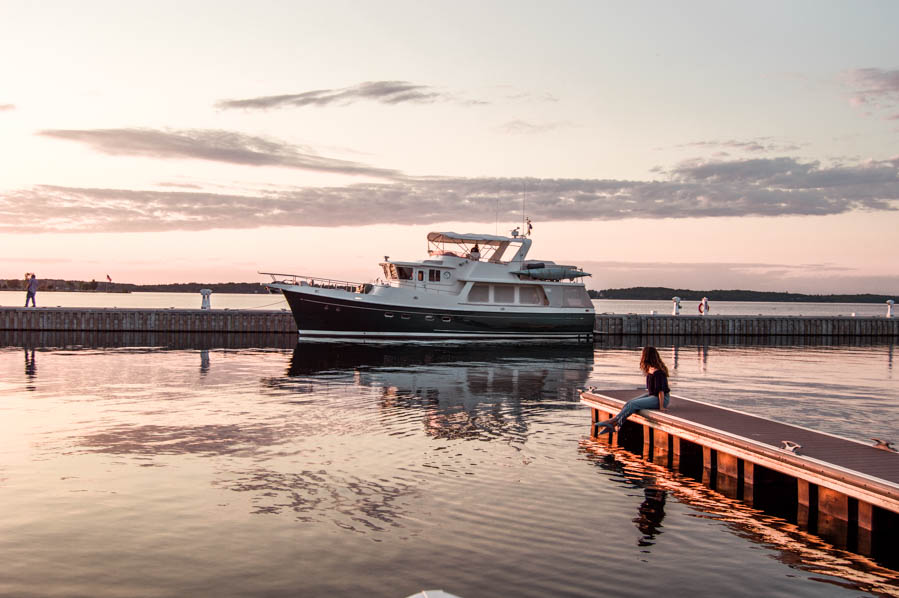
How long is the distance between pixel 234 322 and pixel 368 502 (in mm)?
36728

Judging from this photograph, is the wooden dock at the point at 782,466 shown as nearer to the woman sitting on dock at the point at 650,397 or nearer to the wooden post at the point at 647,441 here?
the wooden post at the point at 647,441

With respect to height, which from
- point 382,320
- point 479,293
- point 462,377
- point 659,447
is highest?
point 479,293

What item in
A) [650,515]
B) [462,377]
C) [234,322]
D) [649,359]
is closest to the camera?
[650,515]

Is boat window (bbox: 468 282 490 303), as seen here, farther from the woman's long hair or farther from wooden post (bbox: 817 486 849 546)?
wooden post (bbox: 817 486 849 546)

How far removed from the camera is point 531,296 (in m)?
39.1

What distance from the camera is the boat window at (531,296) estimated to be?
3881 cm

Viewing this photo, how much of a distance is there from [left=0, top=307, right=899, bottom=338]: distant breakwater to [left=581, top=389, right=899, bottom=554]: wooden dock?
3367cm

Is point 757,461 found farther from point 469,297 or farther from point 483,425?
point 469,297

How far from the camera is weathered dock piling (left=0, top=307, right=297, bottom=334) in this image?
4175 centimetres

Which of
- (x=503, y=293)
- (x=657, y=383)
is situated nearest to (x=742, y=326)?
(x=503, y=293)

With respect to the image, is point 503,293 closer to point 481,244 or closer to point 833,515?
point 481,244

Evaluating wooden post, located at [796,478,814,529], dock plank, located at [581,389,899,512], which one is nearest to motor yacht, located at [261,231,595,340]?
dock plank, located at [581,389,899,512]

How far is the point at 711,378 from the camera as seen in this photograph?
73.2 ft

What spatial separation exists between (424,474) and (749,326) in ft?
144
